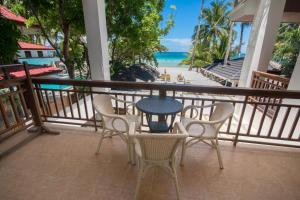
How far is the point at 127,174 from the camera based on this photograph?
1780mm

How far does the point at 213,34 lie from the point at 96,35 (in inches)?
716

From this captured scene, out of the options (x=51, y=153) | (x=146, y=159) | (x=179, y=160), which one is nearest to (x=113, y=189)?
(x=146, y=159)

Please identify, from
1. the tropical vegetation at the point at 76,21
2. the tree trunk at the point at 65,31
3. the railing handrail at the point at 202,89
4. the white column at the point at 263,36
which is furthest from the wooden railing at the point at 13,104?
the white column at the point at 263,36

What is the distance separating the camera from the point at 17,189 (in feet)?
5.17

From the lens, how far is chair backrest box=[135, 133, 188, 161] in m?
1.13

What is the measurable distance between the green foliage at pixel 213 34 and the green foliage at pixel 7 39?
54.8ft

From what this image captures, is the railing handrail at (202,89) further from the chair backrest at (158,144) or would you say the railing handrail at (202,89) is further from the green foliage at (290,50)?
the green foliage at (290,50)

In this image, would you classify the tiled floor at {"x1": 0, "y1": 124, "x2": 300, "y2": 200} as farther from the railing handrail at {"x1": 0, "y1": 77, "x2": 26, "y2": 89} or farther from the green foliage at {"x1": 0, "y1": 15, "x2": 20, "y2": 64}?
the green foliage at {"x1": 0, "y1": 15, "x2": 20, "y2": 64}

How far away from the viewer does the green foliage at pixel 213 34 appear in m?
16.4

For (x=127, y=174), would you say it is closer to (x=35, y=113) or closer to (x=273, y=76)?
(x=35, y=113)

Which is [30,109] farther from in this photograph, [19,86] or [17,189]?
[17,189]

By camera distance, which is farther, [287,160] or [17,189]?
[287,160]

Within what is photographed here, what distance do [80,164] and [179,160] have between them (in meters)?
1.24

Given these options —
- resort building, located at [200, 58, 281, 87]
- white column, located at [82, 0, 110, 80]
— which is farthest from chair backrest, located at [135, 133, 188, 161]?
resort building, located at [200, 58, 281, 87]
